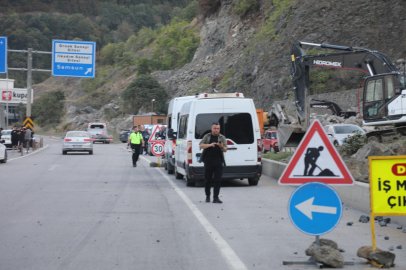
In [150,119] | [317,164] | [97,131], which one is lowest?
[317,164]

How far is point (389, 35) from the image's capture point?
1902 inches

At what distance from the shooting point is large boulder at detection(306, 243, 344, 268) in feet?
19.0

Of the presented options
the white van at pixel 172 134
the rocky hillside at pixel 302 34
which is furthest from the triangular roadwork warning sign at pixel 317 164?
the rocky hillside at pixel 302 34

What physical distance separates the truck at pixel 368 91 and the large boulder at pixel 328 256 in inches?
546

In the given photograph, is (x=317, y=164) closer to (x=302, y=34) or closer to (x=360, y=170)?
(x=360, y=170)

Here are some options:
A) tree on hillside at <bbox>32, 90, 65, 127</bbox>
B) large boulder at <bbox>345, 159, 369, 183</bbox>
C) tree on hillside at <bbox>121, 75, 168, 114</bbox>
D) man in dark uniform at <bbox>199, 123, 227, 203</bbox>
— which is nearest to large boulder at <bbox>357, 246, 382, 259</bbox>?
man in dark uniform at <bbox>199, 123, 227, 203</bbox>

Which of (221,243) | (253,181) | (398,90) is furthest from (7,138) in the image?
(221,243)

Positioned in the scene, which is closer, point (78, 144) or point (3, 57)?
point (78, 144)

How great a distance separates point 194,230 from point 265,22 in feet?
196

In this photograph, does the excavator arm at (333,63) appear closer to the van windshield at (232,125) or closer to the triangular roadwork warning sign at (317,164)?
the van windshield at (232,125)

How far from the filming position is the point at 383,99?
65.4 feet

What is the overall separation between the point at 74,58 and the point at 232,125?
953 inches

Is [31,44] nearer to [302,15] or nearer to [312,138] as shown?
[302,15]

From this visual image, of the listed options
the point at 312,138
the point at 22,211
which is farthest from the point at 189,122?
the point at 312,138
